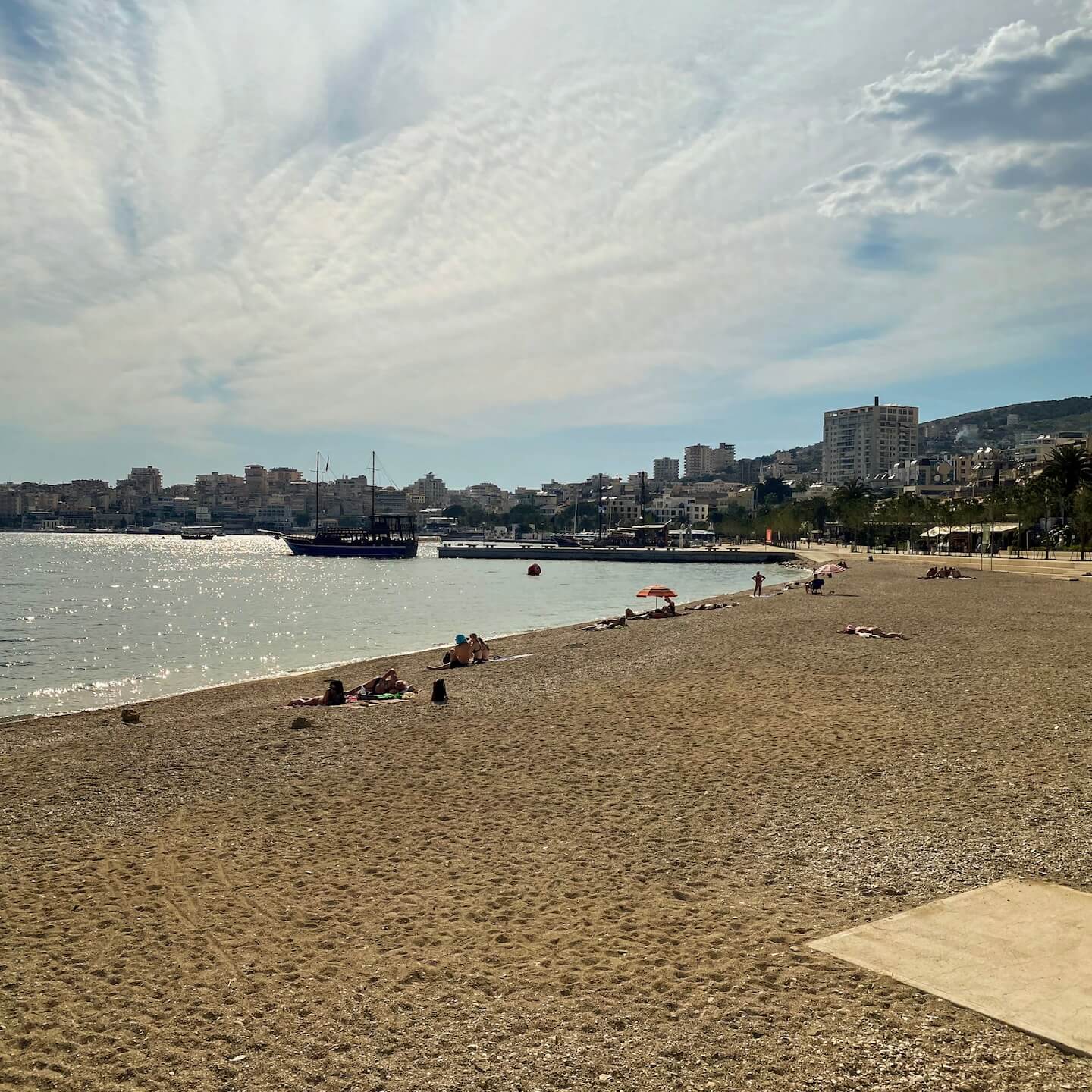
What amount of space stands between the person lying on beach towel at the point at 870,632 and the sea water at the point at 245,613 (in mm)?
15092

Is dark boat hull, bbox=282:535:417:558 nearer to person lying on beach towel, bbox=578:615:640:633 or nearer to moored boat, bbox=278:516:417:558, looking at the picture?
moored boat, bbox=278:516:417:558

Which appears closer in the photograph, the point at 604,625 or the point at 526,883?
the point at 526,883

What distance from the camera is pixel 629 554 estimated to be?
124m

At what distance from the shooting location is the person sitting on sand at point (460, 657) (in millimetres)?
22219

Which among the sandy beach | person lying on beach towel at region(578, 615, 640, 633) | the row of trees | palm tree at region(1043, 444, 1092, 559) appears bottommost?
person lying on beach towel at region(578, 615, 640, 633)

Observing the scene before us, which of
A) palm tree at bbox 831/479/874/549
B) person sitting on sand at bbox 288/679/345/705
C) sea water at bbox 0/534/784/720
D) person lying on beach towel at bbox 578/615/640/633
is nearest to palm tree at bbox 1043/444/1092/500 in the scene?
sea water at bbox 0/534/784/720

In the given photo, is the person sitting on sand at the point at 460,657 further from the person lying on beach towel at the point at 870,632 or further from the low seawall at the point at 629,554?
the low seawall at the point at 629,554

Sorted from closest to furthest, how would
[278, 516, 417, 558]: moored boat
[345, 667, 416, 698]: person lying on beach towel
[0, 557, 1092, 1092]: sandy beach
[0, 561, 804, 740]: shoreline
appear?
[0, 557, 1092, 1092]: sandy beach → [345, 667, 416, 698]: person lying on beach towel → [0, 561, 804, 740]: shoreline → [278, 516, 417, 558]: moored boat

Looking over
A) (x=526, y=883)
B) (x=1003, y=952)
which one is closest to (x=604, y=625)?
(x=526, y=883)

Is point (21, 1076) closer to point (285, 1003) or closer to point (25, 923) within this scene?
point (285, 1003)

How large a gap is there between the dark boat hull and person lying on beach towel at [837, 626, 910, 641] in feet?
354

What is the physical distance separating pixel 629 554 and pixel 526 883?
118 metres

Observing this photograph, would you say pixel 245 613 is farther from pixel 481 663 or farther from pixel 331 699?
pixel 331 699

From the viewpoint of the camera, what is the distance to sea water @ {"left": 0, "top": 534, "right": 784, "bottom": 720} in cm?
2742
